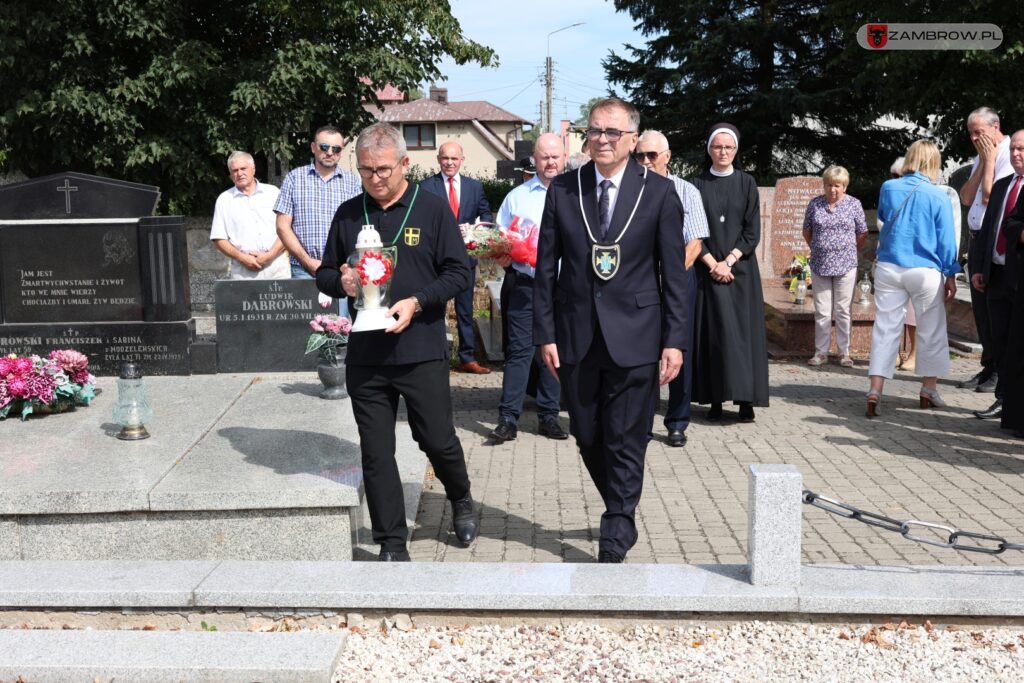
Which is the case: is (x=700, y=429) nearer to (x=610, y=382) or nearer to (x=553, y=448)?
(x=553, y=448)

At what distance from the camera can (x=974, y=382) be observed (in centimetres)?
981

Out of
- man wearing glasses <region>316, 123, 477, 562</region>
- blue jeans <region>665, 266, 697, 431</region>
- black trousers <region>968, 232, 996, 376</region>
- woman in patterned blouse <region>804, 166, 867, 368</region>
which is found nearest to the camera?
man wearing glasses <region>316, 123, 477, 562</region>

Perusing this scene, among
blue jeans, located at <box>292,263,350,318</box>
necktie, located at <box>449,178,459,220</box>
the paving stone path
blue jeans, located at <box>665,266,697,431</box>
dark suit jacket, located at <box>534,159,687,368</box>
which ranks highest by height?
necktie, located at <box>449,178,459,220</box>

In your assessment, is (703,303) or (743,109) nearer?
(703,303)

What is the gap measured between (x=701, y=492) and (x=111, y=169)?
14.9 meters

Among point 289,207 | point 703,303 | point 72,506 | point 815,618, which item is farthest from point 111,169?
point 815,618

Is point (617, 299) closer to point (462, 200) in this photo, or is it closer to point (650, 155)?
point (650, 155)

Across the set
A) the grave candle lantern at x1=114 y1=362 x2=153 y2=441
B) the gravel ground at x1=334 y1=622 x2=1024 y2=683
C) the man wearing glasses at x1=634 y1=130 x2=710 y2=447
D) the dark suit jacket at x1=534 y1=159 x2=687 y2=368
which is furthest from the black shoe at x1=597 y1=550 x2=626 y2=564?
the man wearing glasses at x1=634 y1=130 x2=710 y2=447

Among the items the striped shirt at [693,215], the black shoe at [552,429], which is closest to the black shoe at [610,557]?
the black shoe at [552,429]

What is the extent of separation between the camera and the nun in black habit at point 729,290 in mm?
7949

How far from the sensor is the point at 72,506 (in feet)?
16.1

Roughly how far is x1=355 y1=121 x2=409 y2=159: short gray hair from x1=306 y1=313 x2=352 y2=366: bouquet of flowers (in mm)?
2487

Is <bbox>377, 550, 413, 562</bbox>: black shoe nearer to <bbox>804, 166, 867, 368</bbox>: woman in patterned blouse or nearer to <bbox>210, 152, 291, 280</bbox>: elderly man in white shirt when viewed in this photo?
<bbox>210, 152, 291, 280</bbox>: elderly man in white shirt

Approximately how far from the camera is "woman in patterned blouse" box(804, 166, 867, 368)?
1133 centimetres
